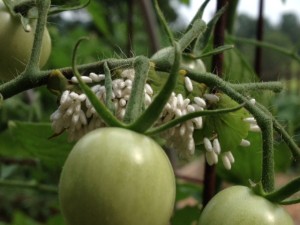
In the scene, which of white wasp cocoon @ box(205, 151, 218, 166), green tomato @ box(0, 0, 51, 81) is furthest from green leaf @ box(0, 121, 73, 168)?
white wasp cocoon @ box(205, 151, 218, 166)

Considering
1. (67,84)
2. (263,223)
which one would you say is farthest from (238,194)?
(67,84)

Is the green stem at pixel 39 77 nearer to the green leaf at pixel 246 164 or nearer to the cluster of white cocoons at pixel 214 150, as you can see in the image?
the cluster of white cocoons at pixel 214 150

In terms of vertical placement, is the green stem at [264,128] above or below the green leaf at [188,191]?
above

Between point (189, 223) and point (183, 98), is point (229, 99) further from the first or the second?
point (189, 223)

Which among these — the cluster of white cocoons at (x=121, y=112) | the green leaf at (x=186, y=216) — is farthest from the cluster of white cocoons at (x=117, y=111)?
the green leaf at (x=186, y=216)

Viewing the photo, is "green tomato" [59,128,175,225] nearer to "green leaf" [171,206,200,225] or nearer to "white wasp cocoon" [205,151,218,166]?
"white wasp cocoon" [205,151,218,166]

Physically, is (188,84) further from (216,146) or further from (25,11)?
(25,11)

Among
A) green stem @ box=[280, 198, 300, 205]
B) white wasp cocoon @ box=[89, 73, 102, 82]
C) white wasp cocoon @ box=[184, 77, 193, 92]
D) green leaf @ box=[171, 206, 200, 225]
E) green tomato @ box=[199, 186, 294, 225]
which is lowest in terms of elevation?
green leaf @ box=[171, 206, 200, 225]
